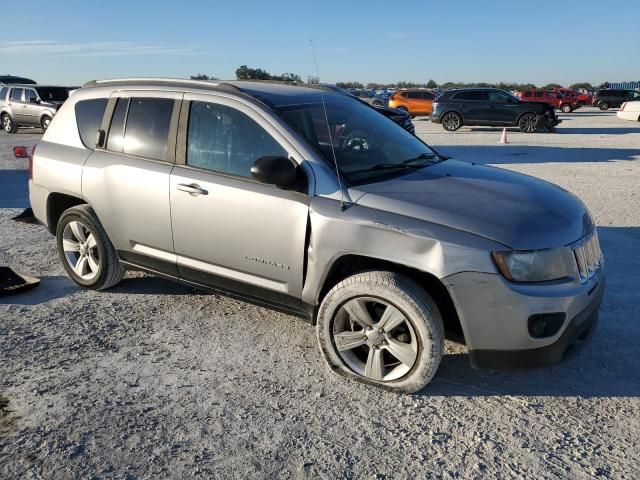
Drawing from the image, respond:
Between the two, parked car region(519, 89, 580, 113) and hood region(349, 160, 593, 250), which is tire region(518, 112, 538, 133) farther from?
hood region(349, 160, 593, 250)

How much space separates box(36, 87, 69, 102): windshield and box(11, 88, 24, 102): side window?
2.61 ft

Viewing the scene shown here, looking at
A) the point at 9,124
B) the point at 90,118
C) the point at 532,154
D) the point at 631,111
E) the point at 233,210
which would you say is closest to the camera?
the point at 233,210

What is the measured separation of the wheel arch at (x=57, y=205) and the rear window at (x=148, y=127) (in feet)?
Result: 2.87

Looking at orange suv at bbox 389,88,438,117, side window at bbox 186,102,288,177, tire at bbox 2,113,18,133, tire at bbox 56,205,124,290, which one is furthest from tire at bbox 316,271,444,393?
orange suv at bbox 389,88,438,117

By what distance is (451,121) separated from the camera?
21.6m

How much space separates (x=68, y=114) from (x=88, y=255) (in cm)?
123

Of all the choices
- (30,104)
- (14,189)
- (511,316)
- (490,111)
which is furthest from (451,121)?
(511,316)

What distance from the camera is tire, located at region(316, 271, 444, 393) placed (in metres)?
2.97

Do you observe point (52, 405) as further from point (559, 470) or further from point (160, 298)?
point (559, 470)

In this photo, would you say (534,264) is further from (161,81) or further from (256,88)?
(161,81)

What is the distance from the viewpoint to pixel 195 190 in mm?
3641

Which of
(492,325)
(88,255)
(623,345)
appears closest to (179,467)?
(492,325)

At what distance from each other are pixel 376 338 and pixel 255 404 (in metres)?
0.79

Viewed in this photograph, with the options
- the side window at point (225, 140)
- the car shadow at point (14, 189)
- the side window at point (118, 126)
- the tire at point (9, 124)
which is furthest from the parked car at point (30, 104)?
the side window at point (225, 140)
